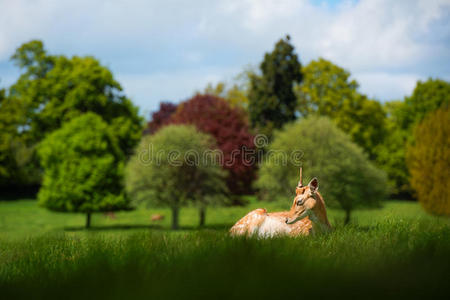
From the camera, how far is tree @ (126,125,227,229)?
107 ft

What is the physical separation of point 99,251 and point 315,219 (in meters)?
3.44

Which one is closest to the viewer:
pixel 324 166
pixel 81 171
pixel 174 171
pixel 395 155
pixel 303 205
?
pixel 303 205

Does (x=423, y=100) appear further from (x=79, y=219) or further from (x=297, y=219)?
(x=297, y=219)

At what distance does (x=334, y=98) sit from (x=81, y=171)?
27.8 meters

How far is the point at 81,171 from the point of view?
34719 mm

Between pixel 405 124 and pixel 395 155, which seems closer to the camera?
pixel 395 155

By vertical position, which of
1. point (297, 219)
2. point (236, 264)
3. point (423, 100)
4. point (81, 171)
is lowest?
point (236, 264)

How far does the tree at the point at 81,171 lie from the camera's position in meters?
34.8

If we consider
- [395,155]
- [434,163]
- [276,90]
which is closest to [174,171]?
[276,90]

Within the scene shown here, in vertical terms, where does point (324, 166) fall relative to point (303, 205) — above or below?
above

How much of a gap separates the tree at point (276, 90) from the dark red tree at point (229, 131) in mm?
1571

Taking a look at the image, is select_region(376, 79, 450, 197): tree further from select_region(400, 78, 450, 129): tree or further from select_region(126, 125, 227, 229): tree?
select_region(126, 125, 227, 229): tree

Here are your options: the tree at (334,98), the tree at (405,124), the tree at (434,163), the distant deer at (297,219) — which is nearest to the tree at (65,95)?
the tree at (334,98)

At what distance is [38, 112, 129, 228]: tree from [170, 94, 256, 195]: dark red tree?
750cm
